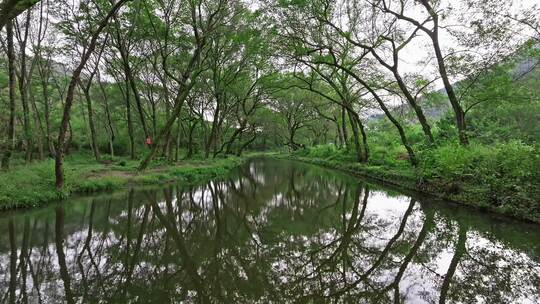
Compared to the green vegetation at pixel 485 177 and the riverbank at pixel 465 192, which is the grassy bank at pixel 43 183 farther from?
the green vegetation at pixel 485 177

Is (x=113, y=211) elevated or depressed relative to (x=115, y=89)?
depressed

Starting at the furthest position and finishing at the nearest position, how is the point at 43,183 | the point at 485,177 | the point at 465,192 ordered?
the point at 43,183
the point at 465,192
the point at 485,177

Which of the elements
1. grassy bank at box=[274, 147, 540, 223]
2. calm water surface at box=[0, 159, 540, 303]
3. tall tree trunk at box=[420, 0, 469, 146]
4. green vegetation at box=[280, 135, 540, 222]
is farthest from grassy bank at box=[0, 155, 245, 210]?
tall tree trunk at box=[420, 0, 469, 146]

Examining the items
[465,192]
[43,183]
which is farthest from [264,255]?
[43,183]

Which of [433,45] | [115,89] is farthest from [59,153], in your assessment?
[115,89]

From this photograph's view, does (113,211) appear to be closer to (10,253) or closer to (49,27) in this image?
(10,253)

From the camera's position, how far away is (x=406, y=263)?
5.65 metres

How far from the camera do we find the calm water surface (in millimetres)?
4410

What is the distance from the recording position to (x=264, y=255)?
19.8 ft

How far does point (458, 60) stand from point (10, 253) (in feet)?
58.2

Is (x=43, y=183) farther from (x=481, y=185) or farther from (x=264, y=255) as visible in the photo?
(x=481, y=185)

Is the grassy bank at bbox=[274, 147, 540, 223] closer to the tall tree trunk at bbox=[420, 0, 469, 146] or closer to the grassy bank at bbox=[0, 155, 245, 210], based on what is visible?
the tall tree trunk at bbox=[420, 0, 469, 146]

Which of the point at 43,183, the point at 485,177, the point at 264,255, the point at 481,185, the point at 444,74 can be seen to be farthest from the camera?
the point at 444,74

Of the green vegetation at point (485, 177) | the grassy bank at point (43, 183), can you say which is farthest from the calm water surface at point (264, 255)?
the grassy bank at point (43, 183)
